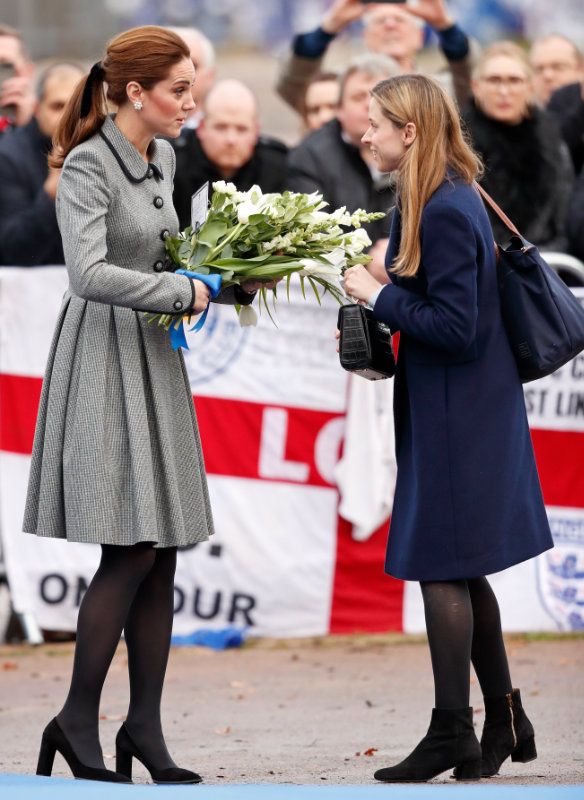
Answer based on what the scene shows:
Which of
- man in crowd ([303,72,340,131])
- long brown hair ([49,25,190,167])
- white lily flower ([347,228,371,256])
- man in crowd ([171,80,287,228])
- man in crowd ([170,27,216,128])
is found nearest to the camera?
long brown hair ([49,25,190,167])

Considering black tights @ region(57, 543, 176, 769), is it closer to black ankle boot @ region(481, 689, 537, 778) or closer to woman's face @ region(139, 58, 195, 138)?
black ankle boot @ region(481, 689, 537, 778)

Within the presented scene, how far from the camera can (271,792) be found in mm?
3590

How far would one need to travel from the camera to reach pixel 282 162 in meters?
7.60

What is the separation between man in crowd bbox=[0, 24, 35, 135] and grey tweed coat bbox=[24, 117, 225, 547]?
3.86 metres

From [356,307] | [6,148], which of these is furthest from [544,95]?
[356,307]

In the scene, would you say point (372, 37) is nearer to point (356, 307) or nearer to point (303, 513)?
point (303, 513)

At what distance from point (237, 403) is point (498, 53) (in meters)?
2.28

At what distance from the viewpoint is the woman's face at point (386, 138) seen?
4227 mm

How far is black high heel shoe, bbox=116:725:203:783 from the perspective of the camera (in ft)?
13.9

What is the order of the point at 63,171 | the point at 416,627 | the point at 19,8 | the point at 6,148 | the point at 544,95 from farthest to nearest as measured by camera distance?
the point at 19,8 < the point at 544,95 < the point at 6,148 < the point at 416,627 < the point at 63,171

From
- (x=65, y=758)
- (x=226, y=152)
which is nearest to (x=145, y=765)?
(x=65, y=758)

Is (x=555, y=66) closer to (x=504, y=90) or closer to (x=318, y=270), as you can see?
(x=504, y=90)

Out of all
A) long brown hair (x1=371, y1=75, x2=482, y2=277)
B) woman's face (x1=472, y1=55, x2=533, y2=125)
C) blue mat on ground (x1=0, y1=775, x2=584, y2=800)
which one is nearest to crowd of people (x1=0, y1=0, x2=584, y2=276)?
woman's face (x1=472, y1=55, x2=533, y2=125)

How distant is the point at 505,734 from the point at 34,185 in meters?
4.16
